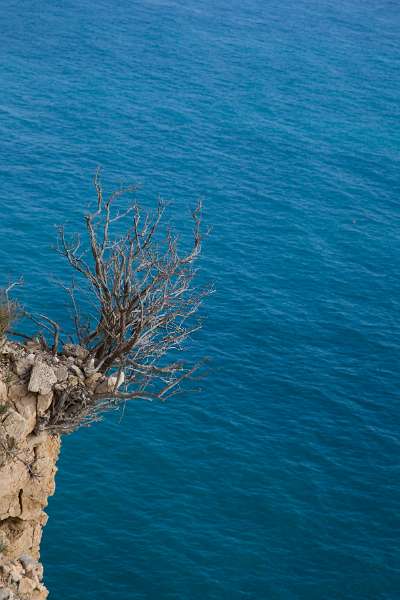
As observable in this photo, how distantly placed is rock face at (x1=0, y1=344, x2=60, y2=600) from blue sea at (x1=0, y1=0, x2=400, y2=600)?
14.6 meters

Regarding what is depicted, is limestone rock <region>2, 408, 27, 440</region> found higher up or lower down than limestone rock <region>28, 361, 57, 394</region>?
lower down

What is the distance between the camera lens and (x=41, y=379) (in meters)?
25.8

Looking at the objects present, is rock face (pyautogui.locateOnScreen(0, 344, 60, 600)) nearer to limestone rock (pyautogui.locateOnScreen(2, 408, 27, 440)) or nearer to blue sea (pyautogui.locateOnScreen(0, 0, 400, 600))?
limestone rock (pyautogui.locateOnScreen(2, 408, 27, 440))

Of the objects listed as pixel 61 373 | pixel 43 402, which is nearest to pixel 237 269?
pixel 61 373

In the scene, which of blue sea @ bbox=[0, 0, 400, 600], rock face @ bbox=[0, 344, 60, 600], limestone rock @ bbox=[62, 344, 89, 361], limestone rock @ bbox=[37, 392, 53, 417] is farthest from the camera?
blue sea @ bbox=[0, 0, 400, 600]

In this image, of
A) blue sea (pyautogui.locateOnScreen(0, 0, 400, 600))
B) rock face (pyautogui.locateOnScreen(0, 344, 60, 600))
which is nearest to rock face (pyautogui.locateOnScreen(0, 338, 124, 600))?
rock face (pyautogui.locateOnScreen(0, 344, 60, 600))

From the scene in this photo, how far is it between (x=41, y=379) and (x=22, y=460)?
2554mm

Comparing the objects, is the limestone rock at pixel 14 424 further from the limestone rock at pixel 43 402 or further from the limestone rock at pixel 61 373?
the limestone rock at pixel 61 373

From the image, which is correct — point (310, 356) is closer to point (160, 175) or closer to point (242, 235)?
point (242, 235)

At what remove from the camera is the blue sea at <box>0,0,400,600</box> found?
45.3m

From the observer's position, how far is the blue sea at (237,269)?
45.3 meters

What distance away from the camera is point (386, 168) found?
89.1 meters

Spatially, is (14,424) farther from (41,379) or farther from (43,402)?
(41,379)

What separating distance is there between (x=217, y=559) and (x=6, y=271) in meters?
26.7
